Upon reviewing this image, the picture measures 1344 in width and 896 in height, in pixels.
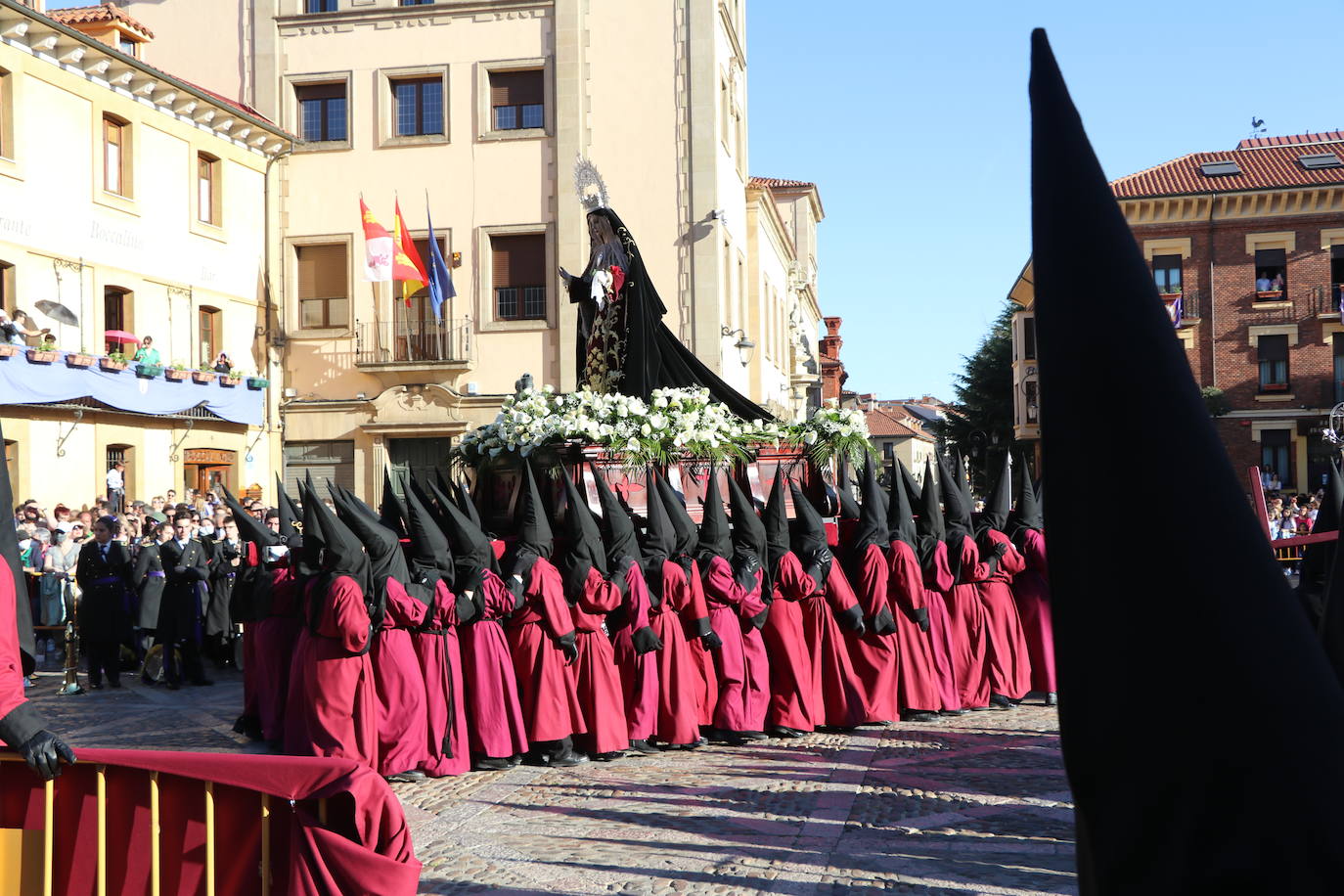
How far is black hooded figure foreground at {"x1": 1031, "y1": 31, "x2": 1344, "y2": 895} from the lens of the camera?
41.5 inches

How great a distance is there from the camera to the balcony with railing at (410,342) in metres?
28.1

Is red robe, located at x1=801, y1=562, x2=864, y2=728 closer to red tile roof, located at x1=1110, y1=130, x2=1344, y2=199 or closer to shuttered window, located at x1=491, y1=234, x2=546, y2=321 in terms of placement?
shuttered window, located at x1=491, y1=234, x2=546, y2=321

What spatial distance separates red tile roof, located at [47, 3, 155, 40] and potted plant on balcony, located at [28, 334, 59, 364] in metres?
8.61

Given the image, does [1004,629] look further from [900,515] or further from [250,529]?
[250,529]

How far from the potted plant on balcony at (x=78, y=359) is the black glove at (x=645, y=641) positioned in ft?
53.2

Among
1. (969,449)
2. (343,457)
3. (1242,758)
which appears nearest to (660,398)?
(1242,758)

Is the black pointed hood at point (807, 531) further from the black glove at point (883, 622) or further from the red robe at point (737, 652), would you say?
the black glove at point (883, 622)

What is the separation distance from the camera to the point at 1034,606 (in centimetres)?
1131

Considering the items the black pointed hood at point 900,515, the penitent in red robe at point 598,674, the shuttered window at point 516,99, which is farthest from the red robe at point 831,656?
the shuttered window at point 516,99

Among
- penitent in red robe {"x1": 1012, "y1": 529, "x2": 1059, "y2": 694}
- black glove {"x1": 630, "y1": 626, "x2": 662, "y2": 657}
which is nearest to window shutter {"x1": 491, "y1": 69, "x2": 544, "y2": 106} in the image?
penitent in red robe {"x1": 1012, "y1": 529, "x2": 1059, "y2": 694}

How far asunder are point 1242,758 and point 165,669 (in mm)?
14103

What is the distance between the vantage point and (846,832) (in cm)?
691

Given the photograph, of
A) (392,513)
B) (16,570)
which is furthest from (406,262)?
(16,570)

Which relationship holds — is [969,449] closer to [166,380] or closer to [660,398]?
[166,380]
